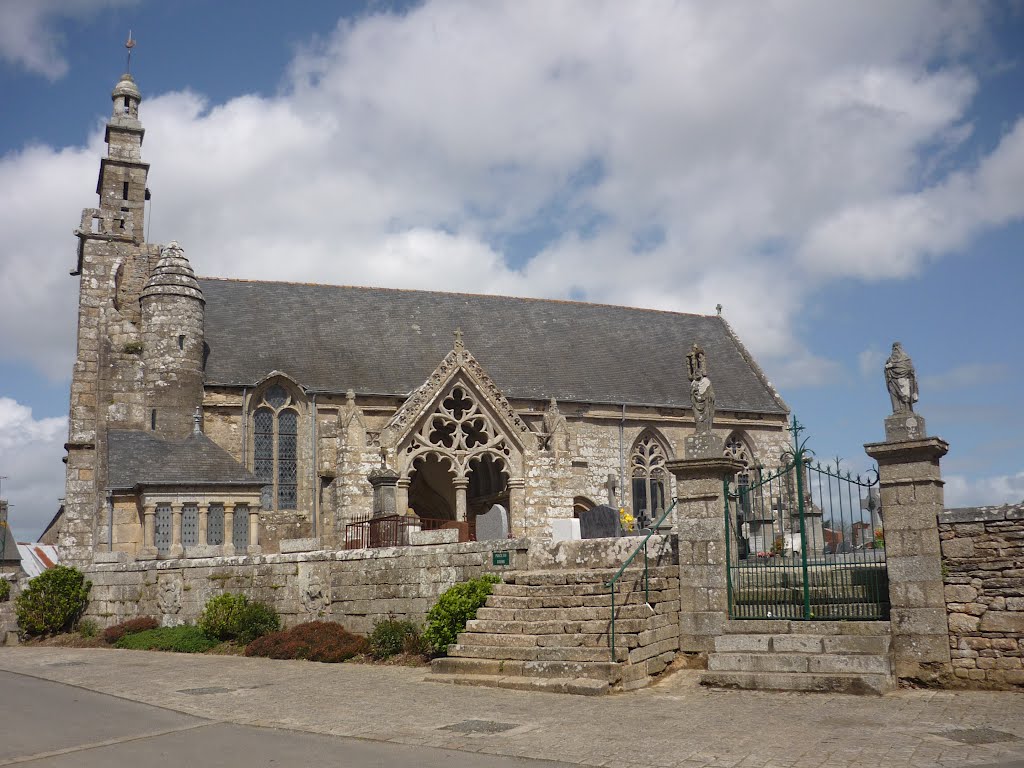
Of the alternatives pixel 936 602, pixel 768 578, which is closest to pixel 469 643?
pixel 768 578

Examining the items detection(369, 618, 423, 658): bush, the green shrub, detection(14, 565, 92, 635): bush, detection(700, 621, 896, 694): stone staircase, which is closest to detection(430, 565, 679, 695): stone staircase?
detection(700, 621, 896, 694): stone staircase

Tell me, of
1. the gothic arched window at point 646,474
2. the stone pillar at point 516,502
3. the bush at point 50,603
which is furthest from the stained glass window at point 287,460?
the gothic arched window at point 646,474

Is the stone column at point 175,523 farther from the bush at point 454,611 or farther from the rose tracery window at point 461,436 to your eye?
the bush at point 454,611

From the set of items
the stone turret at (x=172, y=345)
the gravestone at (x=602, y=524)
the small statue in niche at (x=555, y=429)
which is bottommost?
the gravestone at (x=602, y=524)

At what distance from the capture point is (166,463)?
2284 centimetres

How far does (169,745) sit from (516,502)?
645 inches

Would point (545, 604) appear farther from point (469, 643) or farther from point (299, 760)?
point (299, 760)

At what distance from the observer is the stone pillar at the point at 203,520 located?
22.2m

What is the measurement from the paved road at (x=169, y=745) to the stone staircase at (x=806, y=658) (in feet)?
14.0

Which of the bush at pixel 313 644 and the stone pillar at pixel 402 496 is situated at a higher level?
the stone pillar at pixel 402 496

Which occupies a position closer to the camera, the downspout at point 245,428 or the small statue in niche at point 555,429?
the small statue in niche at point 555,429

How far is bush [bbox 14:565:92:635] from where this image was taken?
19.7 meters

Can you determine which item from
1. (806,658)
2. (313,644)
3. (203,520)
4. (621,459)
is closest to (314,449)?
(203,520)

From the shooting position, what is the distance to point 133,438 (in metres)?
23.9
